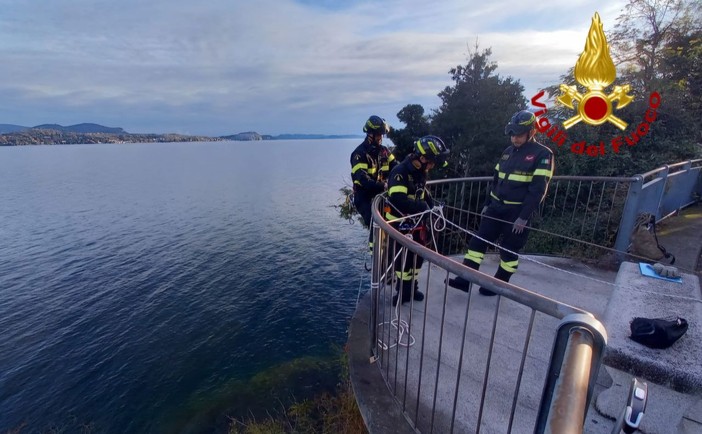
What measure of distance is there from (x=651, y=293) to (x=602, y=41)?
9.74 m

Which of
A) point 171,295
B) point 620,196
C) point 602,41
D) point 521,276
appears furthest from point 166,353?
point 602,41

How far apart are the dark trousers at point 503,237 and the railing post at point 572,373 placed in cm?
340

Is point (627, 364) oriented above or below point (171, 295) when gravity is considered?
above

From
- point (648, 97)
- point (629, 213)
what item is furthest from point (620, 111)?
point (629, 213)

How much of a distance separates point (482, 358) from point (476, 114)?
1934cm

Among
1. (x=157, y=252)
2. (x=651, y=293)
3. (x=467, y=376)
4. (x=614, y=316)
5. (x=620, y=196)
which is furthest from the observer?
(x=157, y=252)

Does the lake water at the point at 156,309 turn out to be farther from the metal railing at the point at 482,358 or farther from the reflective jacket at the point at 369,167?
the metal railing at the point at 482,358

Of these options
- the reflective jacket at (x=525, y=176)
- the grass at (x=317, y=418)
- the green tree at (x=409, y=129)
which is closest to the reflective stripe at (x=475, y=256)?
the reflective jacket at (x=525, y=176)

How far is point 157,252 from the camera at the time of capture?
26.0 metres

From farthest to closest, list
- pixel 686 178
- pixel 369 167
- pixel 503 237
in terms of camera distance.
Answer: pixel 686 178 → pixel 369 167 → pixel 503 237

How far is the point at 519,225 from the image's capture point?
4191 millimetres

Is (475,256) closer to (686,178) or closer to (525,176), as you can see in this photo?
(525,176)

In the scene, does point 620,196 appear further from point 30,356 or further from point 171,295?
point 30,356

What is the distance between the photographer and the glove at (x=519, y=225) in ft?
13.7
